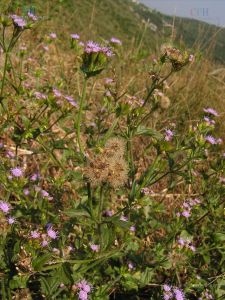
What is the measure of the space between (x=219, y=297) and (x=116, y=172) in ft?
3.42

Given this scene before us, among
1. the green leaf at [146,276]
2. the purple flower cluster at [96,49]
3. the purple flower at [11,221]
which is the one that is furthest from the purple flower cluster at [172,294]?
the purple flower cluster at [96,49]

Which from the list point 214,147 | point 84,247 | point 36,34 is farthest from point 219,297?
point 36,34

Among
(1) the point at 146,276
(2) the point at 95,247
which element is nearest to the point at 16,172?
(2) the point at 95,247

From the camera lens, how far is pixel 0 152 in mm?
2799

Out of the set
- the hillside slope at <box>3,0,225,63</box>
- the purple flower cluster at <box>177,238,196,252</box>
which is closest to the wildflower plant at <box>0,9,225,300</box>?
the purple flower cluster at <box>177,238,196,252</box>

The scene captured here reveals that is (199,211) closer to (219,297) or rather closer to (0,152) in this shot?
(219,297)

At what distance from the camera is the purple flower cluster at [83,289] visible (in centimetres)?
188

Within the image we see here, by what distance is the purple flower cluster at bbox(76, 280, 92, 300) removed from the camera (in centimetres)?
188

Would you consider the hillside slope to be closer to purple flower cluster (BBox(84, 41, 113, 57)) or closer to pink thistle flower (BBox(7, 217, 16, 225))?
purple flower cluster (BBox(84, 41, 113, 57))

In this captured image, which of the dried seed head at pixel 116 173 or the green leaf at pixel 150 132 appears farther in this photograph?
the green leaf at pixel 150 132

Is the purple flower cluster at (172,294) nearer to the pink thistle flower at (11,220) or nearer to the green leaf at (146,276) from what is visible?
the green leaf at (146,276)

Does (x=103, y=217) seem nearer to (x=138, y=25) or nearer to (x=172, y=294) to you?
(x=172, y=294)

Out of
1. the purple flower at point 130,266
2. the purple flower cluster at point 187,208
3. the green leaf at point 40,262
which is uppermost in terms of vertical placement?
the green leaf at point 40,262

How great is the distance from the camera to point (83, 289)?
1923mm
